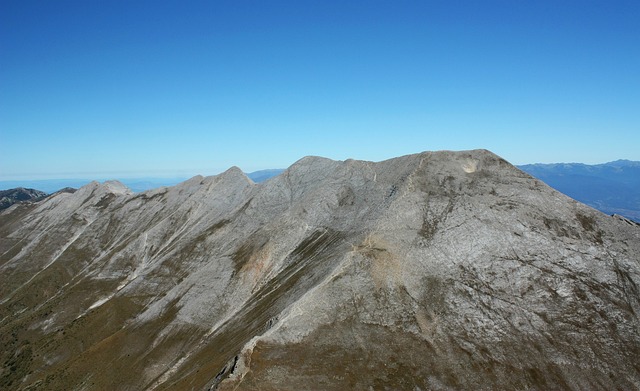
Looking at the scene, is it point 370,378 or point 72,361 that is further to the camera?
point 72,361

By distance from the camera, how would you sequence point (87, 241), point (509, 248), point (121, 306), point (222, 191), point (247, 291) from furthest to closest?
point (87, 241)
point (222, 191)
point (121, 306)
point (247, 291)
point (509, 248)

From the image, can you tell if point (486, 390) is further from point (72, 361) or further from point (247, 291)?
point (72, 361)

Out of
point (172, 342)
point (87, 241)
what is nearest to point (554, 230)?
point (172, 342)

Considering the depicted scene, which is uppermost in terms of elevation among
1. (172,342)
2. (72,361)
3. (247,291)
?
(247,291)

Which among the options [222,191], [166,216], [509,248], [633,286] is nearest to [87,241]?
[166,216]

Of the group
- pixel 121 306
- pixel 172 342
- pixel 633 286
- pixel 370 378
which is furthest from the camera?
pixel 121 306

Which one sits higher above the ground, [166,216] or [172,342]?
[166,216]
